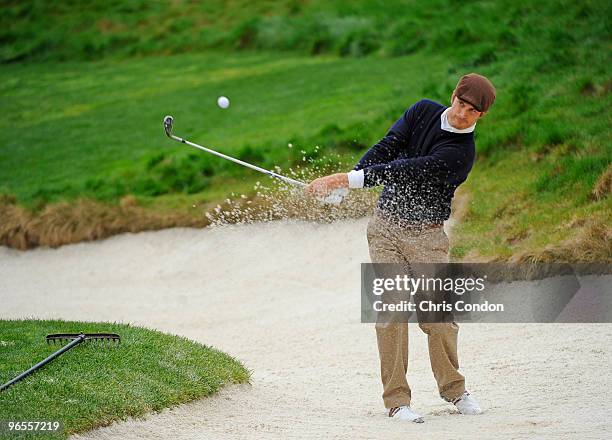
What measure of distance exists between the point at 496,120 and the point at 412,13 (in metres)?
8.79

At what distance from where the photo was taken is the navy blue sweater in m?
7.01

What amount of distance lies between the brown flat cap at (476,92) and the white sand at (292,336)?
1968mm

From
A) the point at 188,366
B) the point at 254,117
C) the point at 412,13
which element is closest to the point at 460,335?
the point at 188,366

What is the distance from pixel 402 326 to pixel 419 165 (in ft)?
3.40

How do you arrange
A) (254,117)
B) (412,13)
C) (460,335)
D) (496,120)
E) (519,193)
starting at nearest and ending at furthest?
1. (460,335)
2. (519,193)
3. (496,120)
4. (254,117)
5. (412,13)

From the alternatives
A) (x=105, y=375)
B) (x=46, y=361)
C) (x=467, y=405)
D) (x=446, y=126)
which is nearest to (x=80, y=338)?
(x=46, y=361)

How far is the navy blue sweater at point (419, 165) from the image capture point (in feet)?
23.0

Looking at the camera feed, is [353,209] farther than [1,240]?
No

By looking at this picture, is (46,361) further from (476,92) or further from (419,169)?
(476,92)

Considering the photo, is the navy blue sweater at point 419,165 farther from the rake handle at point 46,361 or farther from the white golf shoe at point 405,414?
the rake handle at point 46,361

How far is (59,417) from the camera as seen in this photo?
674cm

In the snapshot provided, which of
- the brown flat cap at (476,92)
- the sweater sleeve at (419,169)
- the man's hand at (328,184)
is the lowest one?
the man's hand at (328,184)

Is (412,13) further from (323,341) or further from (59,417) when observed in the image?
(59,417)

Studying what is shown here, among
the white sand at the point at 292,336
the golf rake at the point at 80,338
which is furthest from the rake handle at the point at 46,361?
the white sand at the point at 292,336
